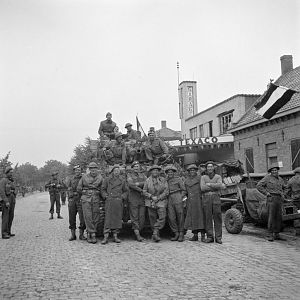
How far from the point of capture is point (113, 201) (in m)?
9.38

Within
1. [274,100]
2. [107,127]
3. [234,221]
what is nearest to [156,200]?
[234,221]

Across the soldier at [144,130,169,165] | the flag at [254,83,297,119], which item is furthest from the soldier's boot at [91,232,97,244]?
the flag at [254,83,297,119]

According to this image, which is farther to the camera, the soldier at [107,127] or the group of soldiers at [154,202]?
the soldier at [107,127]

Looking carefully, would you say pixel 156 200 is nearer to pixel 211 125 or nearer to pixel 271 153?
pixel 271 153

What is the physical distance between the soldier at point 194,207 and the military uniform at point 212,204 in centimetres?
12

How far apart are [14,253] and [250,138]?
1683 cm

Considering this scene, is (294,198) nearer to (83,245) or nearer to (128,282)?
(83,245)

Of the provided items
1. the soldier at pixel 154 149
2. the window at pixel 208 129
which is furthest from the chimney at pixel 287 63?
the soldier at pixel 154 149

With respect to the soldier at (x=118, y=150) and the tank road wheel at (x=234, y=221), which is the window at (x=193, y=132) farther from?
the tank road wheel at (x=234, y=221)

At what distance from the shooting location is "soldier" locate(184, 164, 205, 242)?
9.27m

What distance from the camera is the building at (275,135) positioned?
18.4 meters

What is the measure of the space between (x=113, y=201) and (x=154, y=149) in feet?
8.18

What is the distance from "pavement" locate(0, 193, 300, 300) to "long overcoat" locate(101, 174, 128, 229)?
0.50 meters

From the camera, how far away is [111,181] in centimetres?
955
